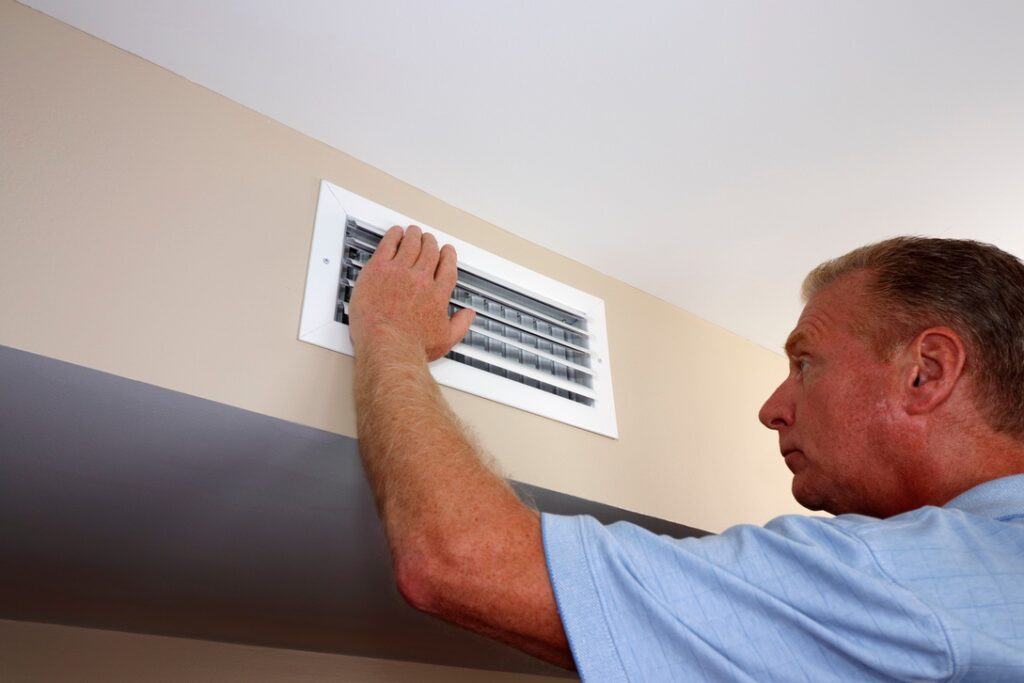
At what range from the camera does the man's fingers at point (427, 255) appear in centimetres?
112

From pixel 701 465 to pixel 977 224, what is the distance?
645 millimetres

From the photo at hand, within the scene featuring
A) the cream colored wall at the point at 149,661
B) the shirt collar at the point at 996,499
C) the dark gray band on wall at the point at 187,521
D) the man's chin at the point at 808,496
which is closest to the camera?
the shirt collar at the point at 996,499

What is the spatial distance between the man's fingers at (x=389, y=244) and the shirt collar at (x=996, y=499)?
72 cm

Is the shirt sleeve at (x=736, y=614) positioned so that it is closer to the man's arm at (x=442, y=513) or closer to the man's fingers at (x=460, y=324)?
the man's arm at (x=442, y=513)

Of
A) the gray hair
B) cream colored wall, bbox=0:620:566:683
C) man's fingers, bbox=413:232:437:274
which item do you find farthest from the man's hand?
cream colored wall, bbox=0:620:566:683

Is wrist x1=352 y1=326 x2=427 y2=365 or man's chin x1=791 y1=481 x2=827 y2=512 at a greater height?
wrist x1=352 y1=326 x2=427 y2=365

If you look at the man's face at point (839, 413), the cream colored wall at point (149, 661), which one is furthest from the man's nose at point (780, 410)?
the cream colored wall at point (149, 661)

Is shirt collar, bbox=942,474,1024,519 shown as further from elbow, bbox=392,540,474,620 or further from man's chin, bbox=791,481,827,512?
elbow, bbox=392,540,474,620

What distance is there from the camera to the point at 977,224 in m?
1.49

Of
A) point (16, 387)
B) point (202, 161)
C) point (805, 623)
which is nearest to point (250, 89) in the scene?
point (202, 161)

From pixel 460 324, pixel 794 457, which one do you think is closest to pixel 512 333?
pixel 460 324

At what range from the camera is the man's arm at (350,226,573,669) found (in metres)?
0.71

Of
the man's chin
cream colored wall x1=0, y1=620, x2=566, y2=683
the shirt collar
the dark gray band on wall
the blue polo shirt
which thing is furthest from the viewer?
cream colored wall x1=0, y1=620, x2=566, y2=683

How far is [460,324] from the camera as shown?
112cm
